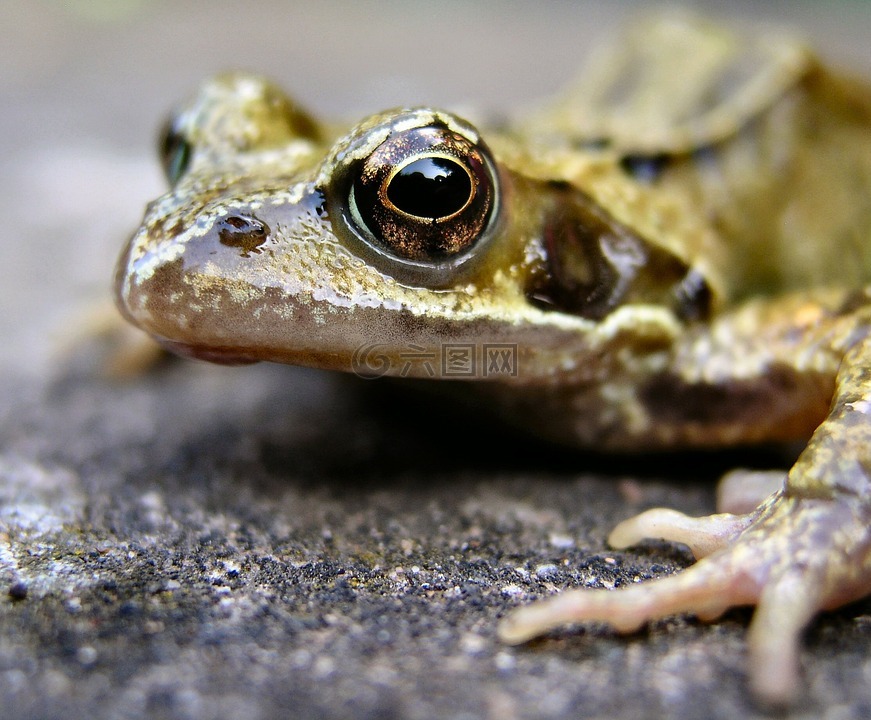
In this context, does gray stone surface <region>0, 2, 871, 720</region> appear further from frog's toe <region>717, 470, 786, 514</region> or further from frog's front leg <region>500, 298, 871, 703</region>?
frog's toe <region>717, 470, 786, 514</region>

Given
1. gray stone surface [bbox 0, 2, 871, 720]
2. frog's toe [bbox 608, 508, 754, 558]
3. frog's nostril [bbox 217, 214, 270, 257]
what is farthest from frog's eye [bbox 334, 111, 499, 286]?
frog's toe [bbox 608, 508, 754, 558]

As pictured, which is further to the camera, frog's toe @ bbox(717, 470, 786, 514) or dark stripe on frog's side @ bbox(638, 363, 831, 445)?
dark stripe on frog's side @ bbox(638, 363, 831, 445)

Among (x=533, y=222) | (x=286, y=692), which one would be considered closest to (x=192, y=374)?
(x=533, y=222)

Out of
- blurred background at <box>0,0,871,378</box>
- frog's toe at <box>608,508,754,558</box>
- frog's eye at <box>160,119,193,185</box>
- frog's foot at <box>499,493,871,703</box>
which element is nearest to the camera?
frog's foot at <box>499,493,871,703</box>

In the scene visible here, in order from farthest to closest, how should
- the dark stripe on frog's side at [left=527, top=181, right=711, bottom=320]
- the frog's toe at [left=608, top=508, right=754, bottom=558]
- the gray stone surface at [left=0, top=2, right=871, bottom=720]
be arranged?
the dark stripe on frog's side at [left=527, top=181, right=711, bottom=320]
the frog's toe at [left=608, top=508, right=754, bottom=558]
the gray stone surface at [left=0, top=2, right=871, bottom=720]

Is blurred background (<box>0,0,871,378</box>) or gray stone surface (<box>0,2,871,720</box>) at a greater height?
blurred background (<box>0,0,871,378</box>)

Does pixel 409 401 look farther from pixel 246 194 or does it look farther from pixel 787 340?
pixel 787 340

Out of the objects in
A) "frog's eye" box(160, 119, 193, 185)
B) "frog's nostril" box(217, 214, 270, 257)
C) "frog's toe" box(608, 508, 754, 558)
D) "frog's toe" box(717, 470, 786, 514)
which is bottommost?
"frog's toe" box(608, 508, 754, 558)

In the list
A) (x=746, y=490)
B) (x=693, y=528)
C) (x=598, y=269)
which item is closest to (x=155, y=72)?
(x=598, y=269)
